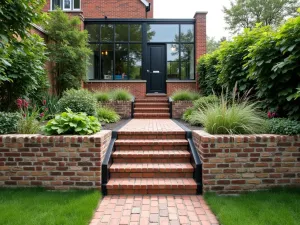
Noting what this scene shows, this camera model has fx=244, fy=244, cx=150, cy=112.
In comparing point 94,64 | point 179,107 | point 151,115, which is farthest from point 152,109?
point 94,64

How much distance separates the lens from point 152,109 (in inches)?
343

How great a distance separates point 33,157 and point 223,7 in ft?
92.0

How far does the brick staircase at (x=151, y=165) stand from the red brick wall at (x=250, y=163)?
397 millimetres

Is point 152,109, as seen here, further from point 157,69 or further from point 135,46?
point 135,46

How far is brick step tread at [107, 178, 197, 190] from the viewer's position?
345cm

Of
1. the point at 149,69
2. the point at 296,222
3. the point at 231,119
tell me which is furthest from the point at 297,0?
the point at 296,222

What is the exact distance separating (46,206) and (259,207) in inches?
99.1

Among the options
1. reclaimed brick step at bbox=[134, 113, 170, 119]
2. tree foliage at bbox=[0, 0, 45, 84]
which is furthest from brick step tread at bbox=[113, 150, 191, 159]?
reclaimed brick step at bbox=[134, 113, 170, 119]

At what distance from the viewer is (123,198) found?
3.32m

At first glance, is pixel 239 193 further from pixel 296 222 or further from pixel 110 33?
pixel 110 33

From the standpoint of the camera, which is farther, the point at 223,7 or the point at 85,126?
the point at 223,7

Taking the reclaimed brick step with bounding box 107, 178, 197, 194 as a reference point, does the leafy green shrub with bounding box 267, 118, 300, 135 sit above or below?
above

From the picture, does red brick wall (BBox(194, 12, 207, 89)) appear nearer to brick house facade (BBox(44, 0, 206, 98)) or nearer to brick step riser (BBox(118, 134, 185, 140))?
brick house facade (BBox(44, 0, 206, 98))

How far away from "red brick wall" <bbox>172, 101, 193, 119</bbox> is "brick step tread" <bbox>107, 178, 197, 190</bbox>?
489 cm
